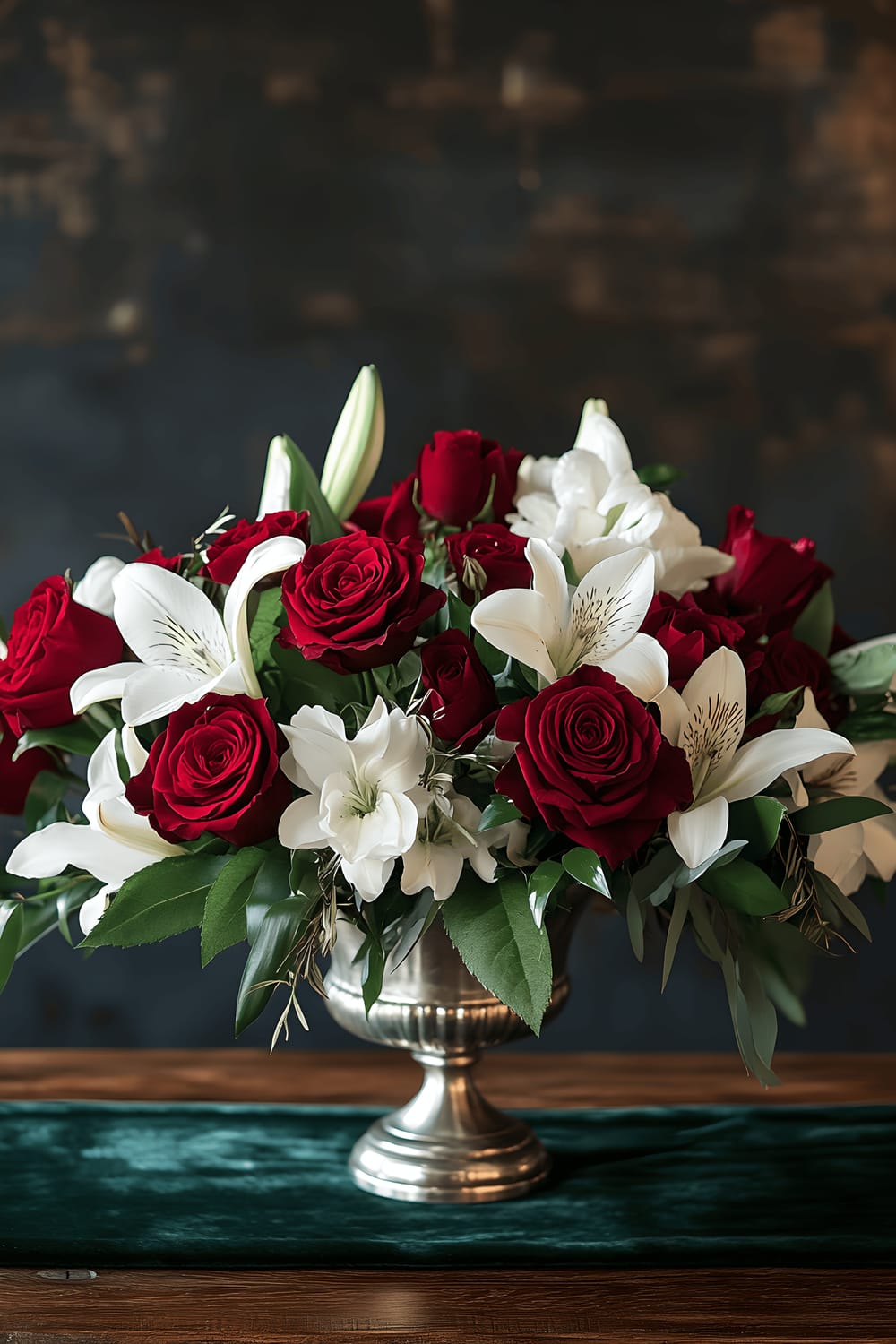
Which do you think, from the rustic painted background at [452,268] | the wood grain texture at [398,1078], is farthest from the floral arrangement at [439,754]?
the rustic painted background at [452,268]

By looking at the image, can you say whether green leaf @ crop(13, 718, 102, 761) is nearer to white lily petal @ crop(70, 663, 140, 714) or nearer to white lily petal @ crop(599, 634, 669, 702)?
white lily petal @ crop(70, 663, 140, 714)

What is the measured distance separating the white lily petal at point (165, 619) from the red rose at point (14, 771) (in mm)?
174

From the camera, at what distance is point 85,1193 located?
0.82m

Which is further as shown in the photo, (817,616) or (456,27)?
(456,27)

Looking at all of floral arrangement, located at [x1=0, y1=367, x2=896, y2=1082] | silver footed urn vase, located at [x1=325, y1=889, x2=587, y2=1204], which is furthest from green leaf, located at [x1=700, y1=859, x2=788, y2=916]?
silver footed urn vase, located at [x1=325, y1=889, x2=587, y2=1204]

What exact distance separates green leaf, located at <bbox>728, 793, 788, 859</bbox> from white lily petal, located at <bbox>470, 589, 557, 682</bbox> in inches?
4.7

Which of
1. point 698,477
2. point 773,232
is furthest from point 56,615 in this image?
point 773,232

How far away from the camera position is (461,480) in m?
0.85

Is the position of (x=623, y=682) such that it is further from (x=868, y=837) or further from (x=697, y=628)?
(x=868, y=837)

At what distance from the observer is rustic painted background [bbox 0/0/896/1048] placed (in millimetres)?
1739

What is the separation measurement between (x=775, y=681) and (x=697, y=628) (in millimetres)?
69

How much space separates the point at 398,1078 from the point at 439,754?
1.58 ft

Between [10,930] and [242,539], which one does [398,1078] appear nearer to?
[10,930]

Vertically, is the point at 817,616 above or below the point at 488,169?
below
